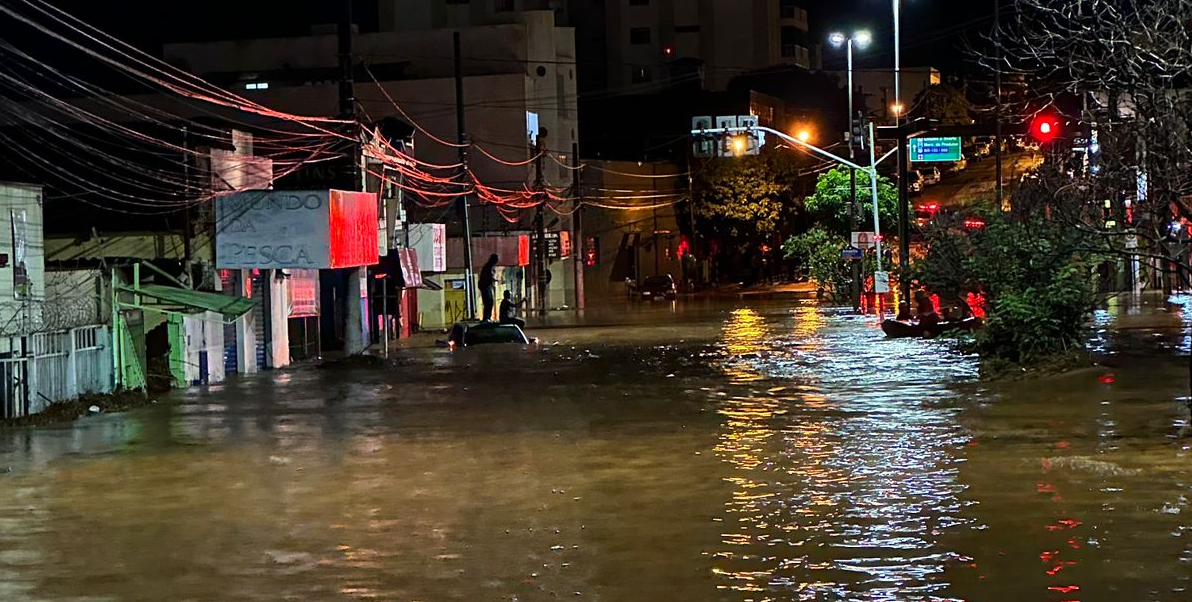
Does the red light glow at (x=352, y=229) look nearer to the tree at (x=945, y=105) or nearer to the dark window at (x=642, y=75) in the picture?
the tree at (x=945, y=105)

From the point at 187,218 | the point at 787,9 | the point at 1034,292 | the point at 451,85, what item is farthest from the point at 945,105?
the point at 187,218

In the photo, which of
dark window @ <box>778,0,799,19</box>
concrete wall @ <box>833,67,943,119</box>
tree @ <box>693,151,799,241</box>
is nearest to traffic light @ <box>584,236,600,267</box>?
tree @ <box>693,151,799,241</box>

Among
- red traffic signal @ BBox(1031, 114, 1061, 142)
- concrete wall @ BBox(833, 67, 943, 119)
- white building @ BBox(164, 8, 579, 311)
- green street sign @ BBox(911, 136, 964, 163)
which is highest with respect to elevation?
concrete wall @ BBox(833, 67, 943, 119)

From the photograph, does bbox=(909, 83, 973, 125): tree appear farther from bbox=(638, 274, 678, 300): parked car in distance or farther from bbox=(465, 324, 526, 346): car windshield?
bbox=(465, 324, 526, 346): car windshield

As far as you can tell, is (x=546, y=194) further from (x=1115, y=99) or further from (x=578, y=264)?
(x=1115, y=99)

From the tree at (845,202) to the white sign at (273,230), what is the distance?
36066 mm

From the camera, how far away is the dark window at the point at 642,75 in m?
105

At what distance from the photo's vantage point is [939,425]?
2167 centimetres

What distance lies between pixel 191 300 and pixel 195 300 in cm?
10

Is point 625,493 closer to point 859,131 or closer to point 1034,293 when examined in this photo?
point 1034,293

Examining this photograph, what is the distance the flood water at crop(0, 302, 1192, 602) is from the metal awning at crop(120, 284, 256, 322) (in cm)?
181

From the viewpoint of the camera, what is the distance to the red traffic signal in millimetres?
32750

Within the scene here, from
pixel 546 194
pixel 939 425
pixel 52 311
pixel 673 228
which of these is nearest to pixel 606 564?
pixel 939 425

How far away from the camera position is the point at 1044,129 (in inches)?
1293
